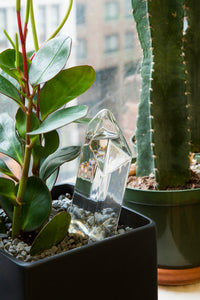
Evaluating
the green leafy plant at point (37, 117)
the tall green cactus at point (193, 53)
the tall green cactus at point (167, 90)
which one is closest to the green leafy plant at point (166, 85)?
the tall green cactus at point (167, 90)

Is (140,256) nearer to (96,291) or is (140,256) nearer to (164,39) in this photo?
(96,291)

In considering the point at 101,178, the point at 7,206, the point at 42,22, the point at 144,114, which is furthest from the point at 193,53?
the point at 7,206

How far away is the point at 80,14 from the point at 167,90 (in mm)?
320

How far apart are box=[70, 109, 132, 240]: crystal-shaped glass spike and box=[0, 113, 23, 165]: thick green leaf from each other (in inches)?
3.8

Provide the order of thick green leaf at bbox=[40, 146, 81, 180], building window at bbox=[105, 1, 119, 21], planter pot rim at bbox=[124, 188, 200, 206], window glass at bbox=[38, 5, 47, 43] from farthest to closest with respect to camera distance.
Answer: building window at bbox=[105, 1, 119, 21]
window glass at bbox=[38, 5, 47, 43]
planter pot rim at bbox=[124, 188, 200, 206]
thick green leaf at bbox=[40, 146, 81, 180]

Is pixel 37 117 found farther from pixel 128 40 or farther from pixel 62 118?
pixel 128 40

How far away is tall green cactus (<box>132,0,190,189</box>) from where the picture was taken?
811 millimetres

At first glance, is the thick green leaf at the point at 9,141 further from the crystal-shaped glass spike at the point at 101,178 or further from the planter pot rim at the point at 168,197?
the planter pot rim at the point at 168,197

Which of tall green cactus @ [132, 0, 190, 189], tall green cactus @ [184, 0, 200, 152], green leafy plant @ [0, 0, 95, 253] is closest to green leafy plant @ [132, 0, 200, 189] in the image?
tall green cactus @ [132, 0, 190, 189]

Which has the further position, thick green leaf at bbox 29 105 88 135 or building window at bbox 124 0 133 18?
building window at bbox 124 0 133 18

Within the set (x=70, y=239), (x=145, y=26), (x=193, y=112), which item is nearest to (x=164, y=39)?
(x=145, y=26)

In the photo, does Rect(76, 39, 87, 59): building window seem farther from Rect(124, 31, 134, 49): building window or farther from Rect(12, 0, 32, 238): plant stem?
Rect(12, 0, 32, 238): plant stem

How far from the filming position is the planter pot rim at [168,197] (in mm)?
795

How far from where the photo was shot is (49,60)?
1.83 feet
